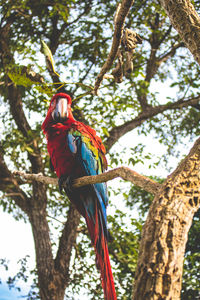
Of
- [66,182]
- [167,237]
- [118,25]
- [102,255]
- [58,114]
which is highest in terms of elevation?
[58,114]

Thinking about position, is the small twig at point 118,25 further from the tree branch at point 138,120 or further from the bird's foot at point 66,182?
the tree branch at point 138,120

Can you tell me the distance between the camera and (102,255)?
2.04 metres

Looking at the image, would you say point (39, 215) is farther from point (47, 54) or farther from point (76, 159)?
point (47, 54)

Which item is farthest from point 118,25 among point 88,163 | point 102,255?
point 102,255

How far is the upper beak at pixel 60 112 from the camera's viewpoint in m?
2.54

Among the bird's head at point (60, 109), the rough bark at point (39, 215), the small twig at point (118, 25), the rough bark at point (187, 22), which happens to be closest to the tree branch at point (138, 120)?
the rough bark at point (39, 215)

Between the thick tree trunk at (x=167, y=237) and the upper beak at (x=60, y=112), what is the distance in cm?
162

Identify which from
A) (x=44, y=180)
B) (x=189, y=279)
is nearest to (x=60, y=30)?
(x=44, y=180)

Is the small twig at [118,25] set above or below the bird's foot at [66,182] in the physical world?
above

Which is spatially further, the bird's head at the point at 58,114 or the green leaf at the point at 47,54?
the bird's head at the point at 58,114

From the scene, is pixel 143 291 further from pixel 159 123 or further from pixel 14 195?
pixel 159 123

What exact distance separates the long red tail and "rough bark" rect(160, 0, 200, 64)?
141 centimetres

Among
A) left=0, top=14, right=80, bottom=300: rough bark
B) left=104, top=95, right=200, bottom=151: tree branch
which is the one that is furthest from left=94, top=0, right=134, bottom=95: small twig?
left=104, top=95, right=200, bottom=151: tree branch

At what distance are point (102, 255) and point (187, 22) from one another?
1628mm
